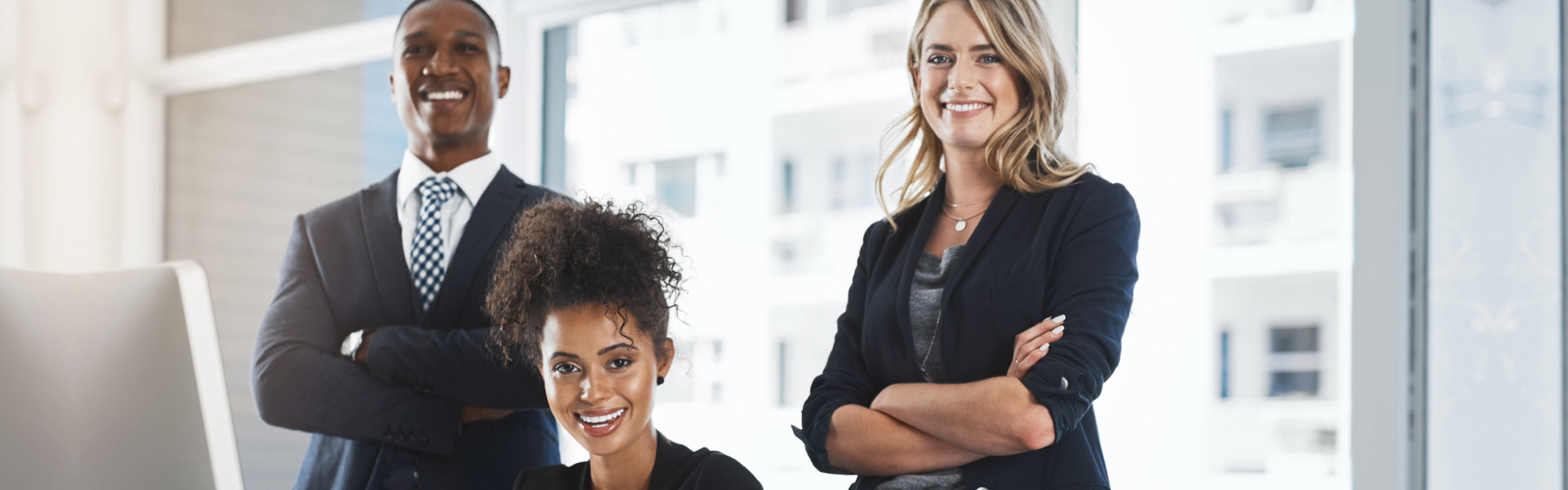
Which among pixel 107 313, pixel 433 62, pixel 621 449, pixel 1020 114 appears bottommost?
pixel 621 449

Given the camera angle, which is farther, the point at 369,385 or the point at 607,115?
the point at 607,115

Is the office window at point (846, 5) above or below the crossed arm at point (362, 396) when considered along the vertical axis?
above

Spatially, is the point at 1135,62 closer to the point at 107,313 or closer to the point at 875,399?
the point at 875,399

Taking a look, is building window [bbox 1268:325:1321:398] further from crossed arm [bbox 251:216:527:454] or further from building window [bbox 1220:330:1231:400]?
crossed arm [bbox 251:216:527:454]

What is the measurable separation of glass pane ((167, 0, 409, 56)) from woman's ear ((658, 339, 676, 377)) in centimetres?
263

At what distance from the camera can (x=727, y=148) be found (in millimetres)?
3451

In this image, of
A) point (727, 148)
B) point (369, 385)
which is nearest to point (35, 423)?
point (369, 385)

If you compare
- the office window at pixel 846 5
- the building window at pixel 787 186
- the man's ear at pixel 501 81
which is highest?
the office window at pixel 846 5

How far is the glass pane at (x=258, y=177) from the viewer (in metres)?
4.23

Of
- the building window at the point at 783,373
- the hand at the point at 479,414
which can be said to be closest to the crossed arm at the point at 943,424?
the hand at the point at 479,414

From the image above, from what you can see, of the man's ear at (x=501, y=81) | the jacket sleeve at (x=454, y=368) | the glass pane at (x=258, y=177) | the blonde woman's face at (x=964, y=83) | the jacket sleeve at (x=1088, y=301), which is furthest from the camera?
the glass pane at (x=258, y=177)

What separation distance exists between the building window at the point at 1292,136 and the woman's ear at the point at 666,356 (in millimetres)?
1475

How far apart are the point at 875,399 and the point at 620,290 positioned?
423 millimetres

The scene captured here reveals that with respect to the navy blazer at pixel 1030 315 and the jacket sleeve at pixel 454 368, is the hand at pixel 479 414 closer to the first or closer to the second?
the jacket sleeve at pixel 454 368
